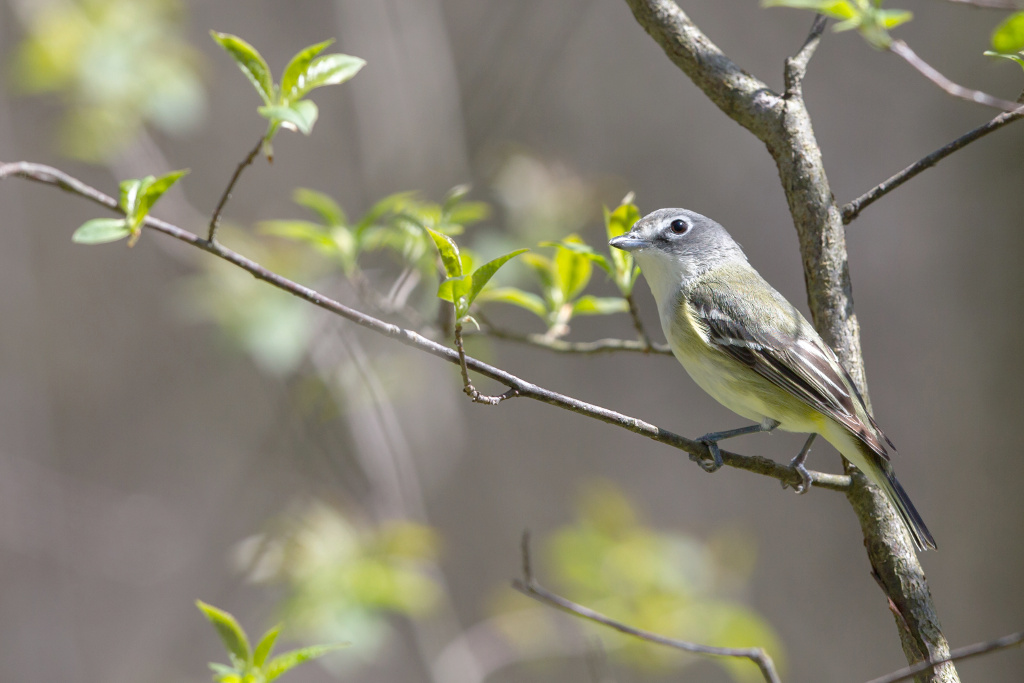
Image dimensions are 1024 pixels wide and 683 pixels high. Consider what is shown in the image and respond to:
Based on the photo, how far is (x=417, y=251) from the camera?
1.92 metres

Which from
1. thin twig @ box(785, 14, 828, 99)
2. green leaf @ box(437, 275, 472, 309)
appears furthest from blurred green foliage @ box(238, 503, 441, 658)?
thin twig @ box(785, 14, 828, 99)

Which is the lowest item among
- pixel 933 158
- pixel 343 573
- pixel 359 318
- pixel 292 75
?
pixel 343 573

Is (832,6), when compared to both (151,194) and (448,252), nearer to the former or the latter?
(448,252)

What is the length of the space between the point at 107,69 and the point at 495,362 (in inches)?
70.7

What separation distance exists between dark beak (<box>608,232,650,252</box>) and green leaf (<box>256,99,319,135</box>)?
0.71m

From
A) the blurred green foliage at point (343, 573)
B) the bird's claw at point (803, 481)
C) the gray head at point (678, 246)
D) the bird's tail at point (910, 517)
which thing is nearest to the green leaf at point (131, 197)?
the gray head at point (678, 246)

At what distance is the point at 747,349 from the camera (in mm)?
1756

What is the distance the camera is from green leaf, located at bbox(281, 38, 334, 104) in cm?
127

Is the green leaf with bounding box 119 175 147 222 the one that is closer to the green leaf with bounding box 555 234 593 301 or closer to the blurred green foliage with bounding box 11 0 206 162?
the green leaf with bounding box 555 234 593 301

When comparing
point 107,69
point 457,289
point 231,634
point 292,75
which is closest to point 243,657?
point 231,634

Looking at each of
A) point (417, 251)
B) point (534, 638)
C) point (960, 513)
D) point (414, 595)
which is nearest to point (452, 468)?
point (534, 638)

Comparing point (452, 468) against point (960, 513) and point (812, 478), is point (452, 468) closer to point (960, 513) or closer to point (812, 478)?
point (960, 513)

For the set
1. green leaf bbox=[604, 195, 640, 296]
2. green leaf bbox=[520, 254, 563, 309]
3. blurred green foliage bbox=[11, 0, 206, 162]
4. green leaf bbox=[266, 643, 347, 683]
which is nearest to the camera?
green leaf bbox=[266, 643, 347, 683]

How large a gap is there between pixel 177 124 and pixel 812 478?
2.56 metres
